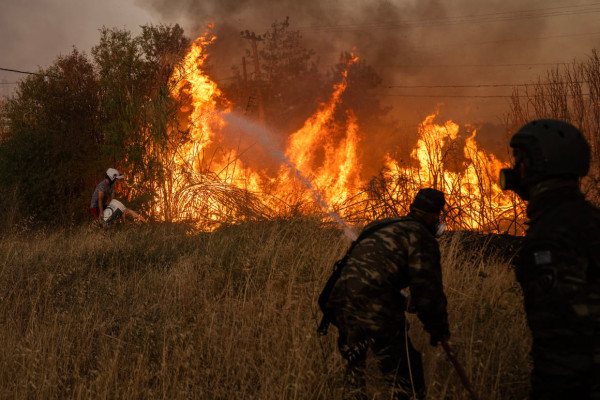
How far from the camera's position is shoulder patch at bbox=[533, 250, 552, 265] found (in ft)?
5.77

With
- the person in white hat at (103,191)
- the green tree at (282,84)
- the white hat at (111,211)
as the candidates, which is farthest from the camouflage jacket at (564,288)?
the green tree at (282,84)

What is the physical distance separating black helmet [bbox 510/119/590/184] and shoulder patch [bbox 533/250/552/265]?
345mm

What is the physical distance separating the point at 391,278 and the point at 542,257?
117cm

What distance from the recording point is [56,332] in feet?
14.3

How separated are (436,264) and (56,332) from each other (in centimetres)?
338

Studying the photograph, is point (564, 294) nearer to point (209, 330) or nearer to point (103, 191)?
point (209, 330)

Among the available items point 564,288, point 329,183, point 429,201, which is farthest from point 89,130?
point 564,288

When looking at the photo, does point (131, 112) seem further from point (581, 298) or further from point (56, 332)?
point (581, 298)

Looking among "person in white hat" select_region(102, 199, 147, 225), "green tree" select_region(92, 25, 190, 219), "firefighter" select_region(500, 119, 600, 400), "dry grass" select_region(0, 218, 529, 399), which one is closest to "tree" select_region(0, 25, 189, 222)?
"green tree" select_region(92, 25, 190, 219)

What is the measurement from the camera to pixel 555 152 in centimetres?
196

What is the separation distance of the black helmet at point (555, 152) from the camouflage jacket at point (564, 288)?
17 cm

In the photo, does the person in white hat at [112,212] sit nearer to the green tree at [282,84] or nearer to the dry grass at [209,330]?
the dry grass at [209,330]

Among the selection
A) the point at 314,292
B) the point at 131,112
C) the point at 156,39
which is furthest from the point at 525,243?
the point at 156,39

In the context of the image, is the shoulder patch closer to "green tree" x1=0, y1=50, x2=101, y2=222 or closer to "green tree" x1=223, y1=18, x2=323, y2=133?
"green tree" x1=0, y1=50, x2=101, y2=222
